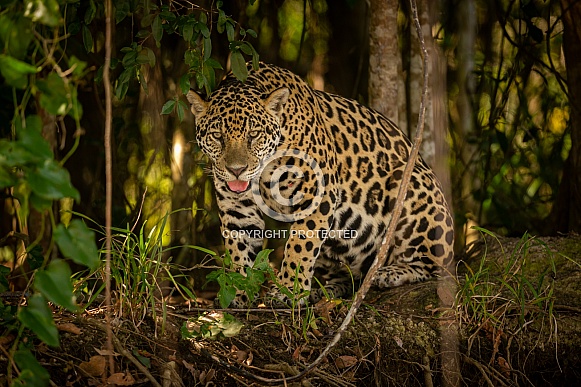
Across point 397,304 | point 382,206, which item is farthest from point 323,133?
point 397,304

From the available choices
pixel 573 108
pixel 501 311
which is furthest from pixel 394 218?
pixel 573 108

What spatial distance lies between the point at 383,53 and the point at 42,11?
4.52m

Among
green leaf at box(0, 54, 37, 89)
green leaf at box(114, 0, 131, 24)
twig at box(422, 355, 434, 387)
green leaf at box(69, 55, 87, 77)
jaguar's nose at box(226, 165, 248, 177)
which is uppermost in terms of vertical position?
green leaf at box(114, 0, 131, 24)

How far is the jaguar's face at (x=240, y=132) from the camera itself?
18.1 ft

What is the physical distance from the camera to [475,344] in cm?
498

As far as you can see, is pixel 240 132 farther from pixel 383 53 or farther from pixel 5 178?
pixel 5 178

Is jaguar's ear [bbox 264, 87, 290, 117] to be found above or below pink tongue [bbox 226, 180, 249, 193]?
above

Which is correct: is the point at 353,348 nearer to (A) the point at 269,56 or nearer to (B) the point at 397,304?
(B) the point at 397,304

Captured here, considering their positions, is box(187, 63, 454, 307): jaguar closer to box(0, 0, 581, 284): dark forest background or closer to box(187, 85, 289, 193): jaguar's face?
box(187, 85, 289, 193): jaguar's face

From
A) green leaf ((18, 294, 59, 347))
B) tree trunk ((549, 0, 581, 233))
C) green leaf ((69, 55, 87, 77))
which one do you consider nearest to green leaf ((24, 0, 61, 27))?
green leaf ((69, 55, 87, 77))

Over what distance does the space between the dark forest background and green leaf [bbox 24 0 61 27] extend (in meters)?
2.31

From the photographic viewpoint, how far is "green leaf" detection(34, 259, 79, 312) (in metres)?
2.82

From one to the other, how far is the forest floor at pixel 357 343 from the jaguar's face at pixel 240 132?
984mm

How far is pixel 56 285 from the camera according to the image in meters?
2.83
